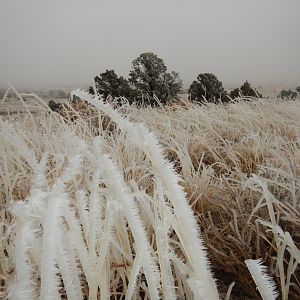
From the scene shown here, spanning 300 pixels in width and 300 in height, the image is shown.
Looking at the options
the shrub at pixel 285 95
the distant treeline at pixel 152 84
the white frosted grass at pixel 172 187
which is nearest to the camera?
the white frosted grass at pixel 172 187

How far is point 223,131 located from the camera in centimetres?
160

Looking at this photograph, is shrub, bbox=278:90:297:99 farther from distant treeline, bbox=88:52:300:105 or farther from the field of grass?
the field of grass

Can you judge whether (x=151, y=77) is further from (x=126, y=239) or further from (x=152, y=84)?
(x=126, y=239)

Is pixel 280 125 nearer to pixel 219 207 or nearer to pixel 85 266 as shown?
pixel 219 207

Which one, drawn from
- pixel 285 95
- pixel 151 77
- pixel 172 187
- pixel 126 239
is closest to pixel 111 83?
pixel 151 77

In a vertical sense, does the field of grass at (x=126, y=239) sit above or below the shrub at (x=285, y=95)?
above

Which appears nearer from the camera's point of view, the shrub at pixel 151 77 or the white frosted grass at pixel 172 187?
the white frosted grass at pixel 172 187

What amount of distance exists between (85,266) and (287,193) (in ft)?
1.49

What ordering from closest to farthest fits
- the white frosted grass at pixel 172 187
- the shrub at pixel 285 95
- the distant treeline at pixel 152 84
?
the white frosted grass at pixel 172 187
the shrub at pixel 285 95
the distant treeline at pixel 152 84

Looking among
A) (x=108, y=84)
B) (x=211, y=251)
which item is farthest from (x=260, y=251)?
(x=108, y=84)

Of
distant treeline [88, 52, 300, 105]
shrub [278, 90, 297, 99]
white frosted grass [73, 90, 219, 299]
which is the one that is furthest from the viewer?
distant treeline [88, 52, 300, 105]


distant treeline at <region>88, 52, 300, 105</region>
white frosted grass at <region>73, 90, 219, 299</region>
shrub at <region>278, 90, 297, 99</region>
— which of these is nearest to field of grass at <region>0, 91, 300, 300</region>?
white frosted grass at <region>73, 90, 219, 299</region>

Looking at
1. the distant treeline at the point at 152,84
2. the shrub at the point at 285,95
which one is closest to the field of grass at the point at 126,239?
the shrub at the point at 285,95

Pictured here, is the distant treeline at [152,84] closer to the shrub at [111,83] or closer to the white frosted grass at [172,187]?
the shrub at [111,83]
